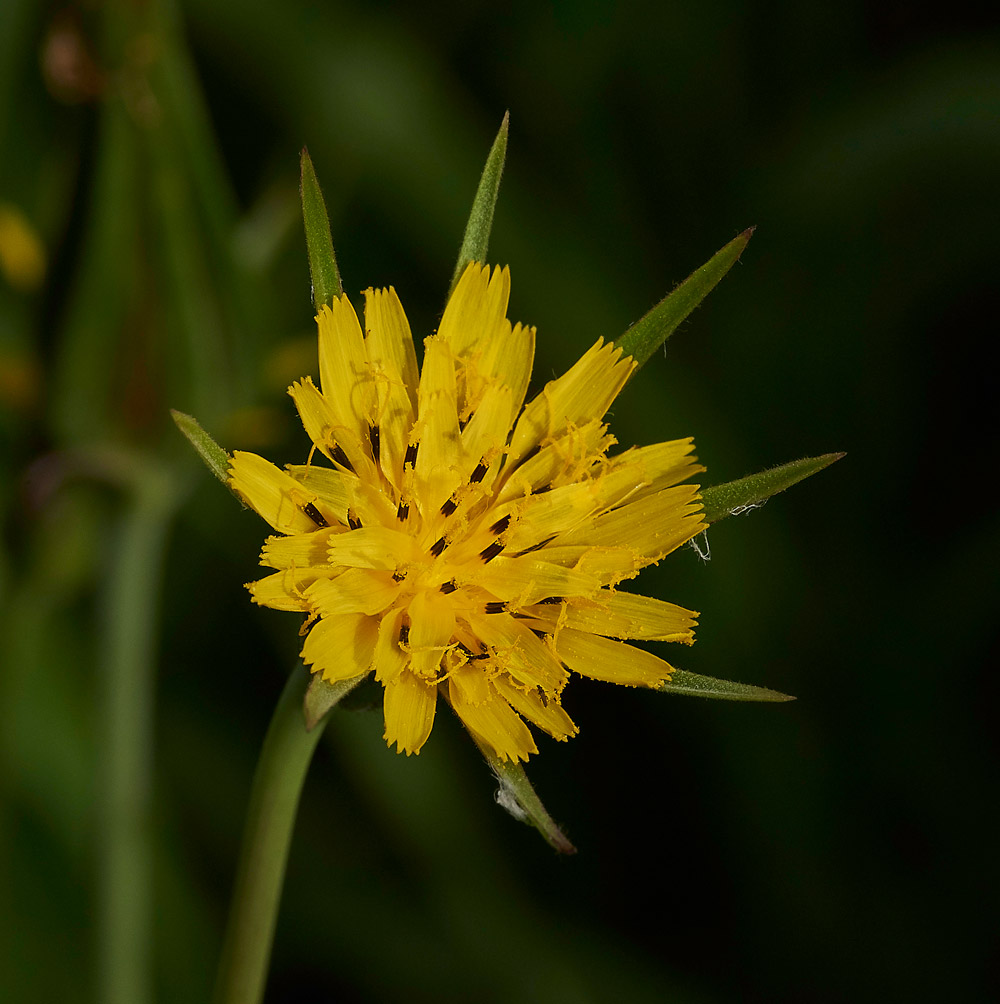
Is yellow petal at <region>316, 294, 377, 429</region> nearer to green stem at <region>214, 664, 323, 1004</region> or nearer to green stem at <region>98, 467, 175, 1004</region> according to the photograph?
green stem at <region>214, 664, 323, 1004</region>

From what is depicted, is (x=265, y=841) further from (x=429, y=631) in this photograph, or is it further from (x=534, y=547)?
(x=534, y=547)

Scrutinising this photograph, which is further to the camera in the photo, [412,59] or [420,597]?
[412,59]

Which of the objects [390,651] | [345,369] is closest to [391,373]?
[345,369]

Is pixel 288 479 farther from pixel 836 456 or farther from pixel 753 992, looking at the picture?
pixel 753 992

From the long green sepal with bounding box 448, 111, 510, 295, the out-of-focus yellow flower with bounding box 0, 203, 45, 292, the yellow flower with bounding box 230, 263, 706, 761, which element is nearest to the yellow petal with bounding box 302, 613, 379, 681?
the yellow flower with bounding box 230, 263, 706, 761

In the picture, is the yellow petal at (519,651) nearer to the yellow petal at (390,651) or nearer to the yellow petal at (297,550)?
the yellow petal at (390,651)

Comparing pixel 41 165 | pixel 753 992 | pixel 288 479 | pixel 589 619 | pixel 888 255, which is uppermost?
pixel 888 255

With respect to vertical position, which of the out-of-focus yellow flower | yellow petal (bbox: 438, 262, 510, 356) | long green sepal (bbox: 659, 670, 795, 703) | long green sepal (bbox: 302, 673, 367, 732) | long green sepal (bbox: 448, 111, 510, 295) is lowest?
long green sepal (bbox: 302, 673, 367, 732)

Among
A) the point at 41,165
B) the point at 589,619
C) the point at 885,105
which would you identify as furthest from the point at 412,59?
the point at 589,619
